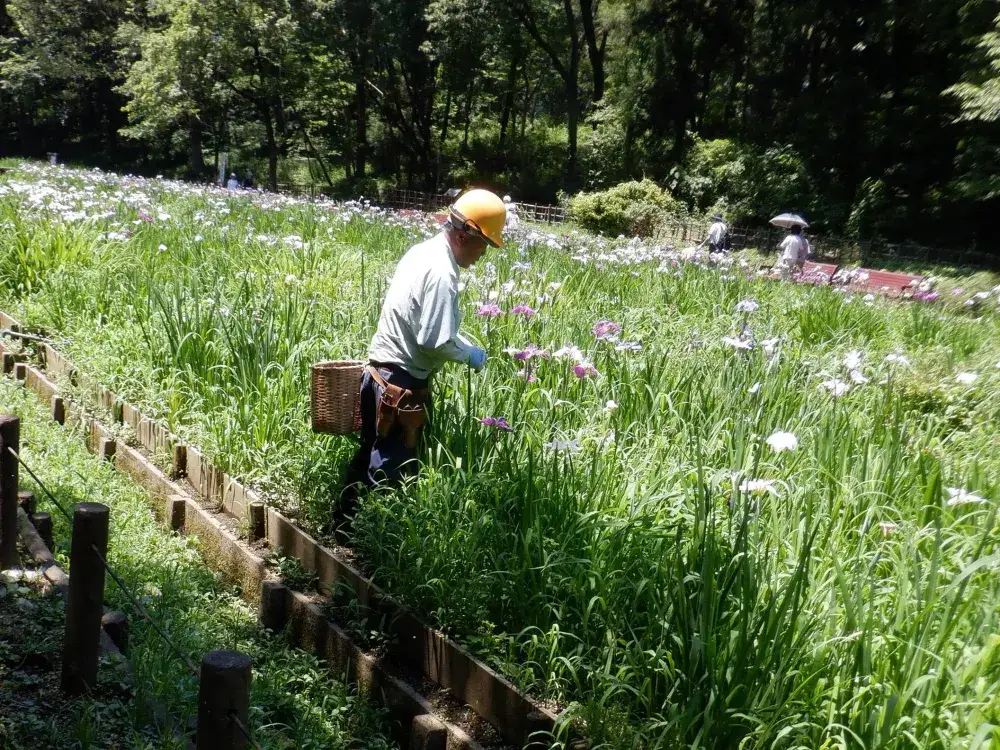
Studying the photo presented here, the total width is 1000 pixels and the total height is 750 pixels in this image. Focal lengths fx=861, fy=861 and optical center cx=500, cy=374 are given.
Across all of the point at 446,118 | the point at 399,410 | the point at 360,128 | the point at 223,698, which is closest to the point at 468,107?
the point at 446,118

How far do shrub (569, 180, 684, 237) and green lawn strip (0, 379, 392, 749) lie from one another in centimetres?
2371

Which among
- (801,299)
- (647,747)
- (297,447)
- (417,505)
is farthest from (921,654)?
(801,299)

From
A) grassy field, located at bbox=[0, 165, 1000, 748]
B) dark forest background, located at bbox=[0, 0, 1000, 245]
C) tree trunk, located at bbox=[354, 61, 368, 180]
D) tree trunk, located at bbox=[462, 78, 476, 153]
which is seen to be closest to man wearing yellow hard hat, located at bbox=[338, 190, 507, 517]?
grassy field, located at bbox=[0, 165, 1000, 748]

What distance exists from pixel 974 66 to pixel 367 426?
886 inches

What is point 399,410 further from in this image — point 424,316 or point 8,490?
point 8,490

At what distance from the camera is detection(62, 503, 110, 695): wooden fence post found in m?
2.45

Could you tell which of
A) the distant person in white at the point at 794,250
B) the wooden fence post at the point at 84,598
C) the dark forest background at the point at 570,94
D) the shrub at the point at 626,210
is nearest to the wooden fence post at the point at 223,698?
the wooden fence post at the point at 84,598

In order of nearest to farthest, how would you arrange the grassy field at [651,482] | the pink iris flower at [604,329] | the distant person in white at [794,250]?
the grassy field at [651,482]
the pink iris flower at [604,329]
the distant person in white at [794,250]

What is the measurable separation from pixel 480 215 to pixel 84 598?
199 centimetres

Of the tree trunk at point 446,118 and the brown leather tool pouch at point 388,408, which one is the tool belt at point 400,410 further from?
the tree trunk at point 446,118

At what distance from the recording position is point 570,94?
3672 centimetres

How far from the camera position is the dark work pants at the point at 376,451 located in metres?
3.75

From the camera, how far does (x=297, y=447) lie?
4.29 m

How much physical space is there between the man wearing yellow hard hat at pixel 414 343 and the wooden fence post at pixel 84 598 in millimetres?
1358
